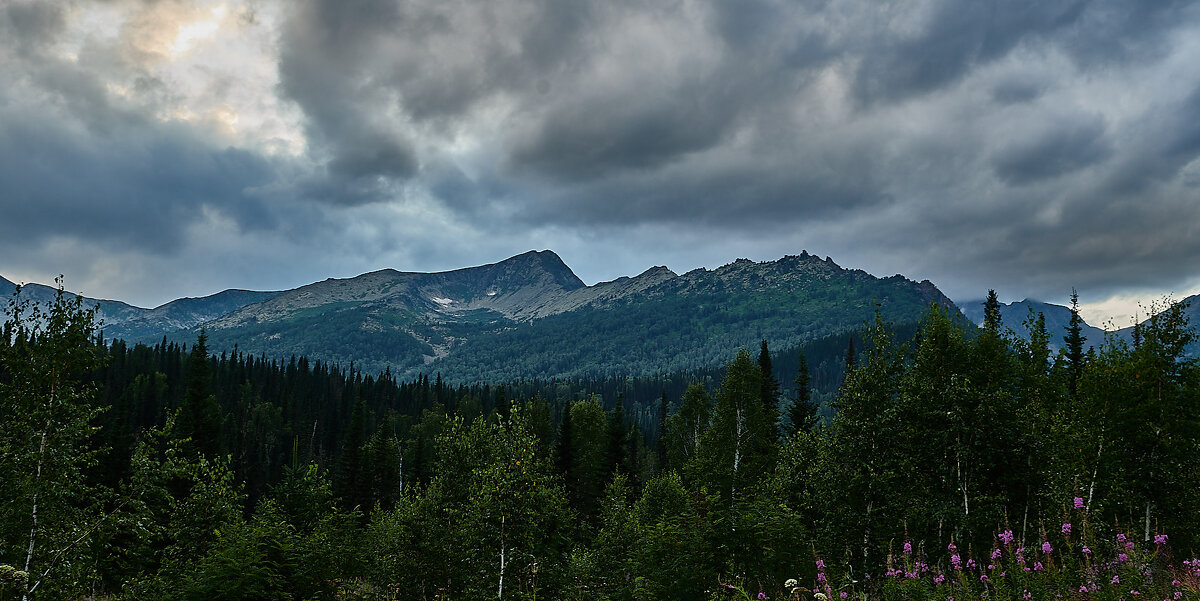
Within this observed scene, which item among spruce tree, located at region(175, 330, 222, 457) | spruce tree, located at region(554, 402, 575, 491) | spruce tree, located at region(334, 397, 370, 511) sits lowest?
spruce tree, located at region(334, 397, 370, 511)

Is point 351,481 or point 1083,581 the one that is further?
point 351,481

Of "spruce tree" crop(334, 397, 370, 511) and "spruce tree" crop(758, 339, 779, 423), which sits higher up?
"spruce tree" crop(758, 339, 779, 423)

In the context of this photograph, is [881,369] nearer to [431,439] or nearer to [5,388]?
[5,388]

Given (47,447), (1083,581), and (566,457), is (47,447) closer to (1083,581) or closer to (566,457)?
(1083,581)

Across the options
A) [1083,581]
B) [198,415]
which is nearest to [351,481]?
[198,415]

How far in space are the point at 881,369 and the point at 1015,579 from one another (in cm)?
1521

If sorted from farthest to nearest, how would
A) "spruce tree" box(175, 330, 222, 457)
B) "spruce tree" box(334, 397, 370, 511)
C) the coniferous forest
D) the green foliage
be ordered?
"spruce tree" box(334, 397, 370, 511) < "spruce tree" box(175, 330, 222, 457) < the green foliage < the coniferous forest

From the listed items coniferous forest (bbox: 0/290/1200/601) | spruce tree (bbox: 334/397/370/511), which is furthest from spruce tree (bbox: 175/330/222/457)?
coniferous forest (bbox: 0/290/1200/601)

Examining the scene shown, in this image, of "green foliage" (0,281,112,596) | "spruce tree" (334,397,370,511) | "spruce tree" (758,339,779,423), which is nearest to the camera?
"green foliage" (0,281,112,596)

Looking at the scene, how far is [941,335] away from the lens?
86.2ft

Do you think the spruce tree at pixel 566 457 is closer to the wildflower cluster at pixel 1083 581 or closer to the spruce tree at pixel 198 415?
the spruce tree at pixel 198 415

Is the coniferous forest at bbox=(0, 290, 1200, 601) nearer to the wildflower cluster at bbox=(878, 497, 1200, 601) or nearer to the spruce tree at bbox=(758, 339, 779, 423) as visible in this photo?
the wildflower cluster at bbox=(878, 497, 1200, 601)

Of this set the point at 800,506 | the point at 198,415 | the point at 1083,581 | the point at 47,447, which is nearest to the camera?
the point at 1083,581

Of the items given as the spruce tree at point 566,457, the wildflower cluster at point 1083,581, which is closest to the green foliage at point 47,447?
the wildflower cluster at point 1083,581
